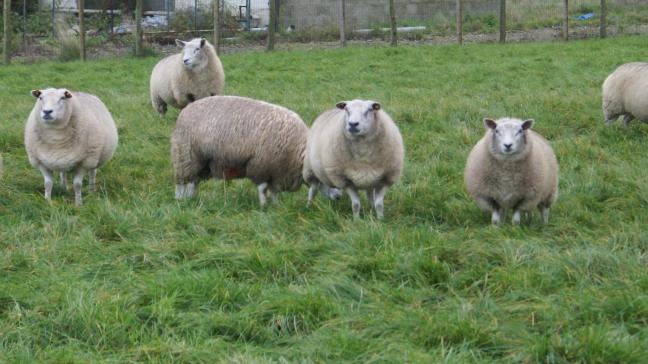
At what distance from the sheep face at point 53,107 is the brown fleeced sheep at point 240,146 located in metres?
0.87

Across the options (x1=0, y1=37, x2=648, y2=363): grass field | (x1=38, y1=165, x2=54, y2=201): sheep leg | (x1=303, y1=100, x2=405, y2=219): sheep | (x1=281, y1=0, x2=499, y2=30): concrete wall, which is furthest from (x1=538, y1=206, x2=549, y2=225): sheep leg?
(x1=281, y1=0, x2=499, y2=30): concrete wall

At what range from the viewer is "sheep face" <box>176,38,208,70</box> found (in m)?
10.6

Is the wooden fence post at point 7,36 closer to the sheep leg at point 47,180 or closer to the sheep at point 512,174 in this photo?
the sheep leg at point 47,180

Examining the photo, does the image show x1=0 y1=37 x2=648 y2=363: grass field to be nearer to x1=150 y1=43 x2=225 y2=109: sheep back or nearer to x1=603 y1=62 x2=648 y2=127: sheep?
x1=603 y1=62 x2=648 y2=127: sheep

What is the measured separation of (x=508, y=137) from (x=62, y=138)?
3441 mm

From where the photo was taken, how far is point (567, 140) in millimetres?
8172

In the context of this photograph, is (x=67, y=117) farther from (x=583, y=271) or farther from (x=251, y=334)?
(x=583, y=271)

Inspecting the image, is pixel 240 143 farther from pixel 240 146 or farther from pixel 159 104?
pixel 159 104

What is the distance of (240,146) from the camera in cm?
668

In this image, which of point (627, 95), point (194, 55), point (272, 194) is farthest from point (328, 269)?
point (194, 55)

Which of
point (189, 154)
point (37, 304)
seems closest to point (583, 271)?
point (37, 304)

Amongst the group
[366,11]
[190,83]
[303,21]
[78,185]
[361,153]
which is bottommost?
[78,185]

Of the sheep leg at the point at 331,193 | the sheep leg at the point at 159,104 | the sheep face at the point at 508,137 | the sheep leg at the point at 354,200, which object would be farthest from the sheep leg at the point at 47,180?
the sheep leg at the point at 159,104

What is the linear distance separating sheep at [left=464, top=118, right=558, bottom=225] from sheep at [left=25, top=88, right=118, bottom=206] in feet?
9.87
